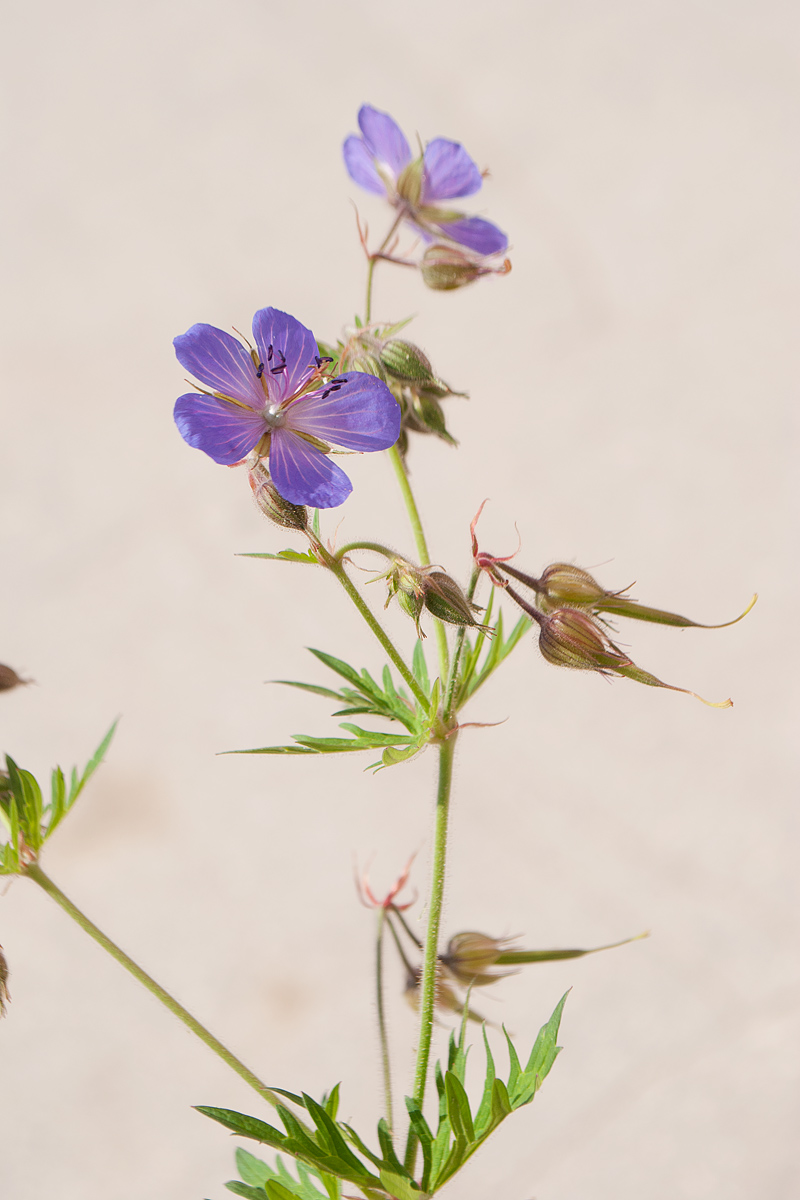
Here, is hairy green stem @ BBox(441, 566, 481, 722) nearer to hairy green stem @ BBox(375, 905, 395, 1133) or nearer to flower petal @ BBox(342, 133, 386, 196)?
hairy green stem @ BBox(375, 905, 395, 1133)

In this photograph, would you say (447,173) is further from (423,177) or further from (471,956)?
(471,956)

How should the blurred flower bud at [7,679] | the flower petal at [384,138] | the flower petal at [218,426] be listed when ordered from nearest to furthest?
the flower petal at [218,426] → the blurred flower bud at [7,679] → the flower petal at [384,138]

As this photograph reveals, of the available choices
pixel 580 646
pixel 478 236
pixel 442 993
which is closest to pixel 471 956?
pixel 442 993

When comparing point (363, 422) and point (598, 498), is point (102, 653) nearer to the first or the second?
point (598, 498)

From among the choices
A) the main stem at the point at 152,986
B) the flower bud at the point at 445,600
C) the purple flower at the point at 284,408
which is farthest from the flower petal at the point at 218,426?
the main stem at the point at 152,986

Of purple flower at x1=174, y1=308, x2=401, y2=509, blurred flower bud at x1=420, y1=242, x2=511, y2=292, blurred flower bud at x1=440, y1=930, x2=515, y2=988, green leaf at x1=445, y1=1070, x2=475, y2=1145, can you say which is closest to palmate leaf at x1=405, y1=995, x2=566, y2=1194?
green leaf at x1=445, y1=1070, x2=475, y2=1145

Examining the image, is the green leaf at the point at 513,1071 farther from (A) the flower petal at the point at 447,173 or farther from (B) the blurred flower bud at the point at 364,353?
(A) the flower petal at the point at 447,173
